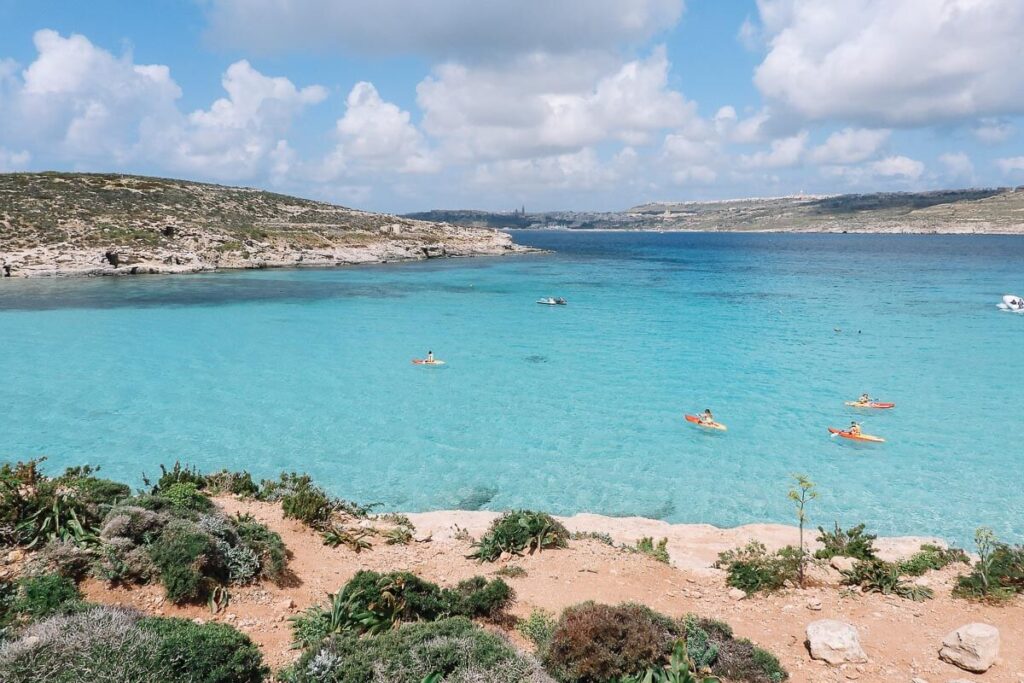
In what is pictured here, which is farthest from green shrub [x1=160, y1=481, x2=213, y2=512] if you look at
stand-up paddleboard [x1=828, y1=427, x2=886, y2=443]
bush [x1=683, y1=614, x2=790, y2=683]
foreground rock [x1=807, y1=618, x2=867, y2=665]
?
stand-up paddleboard [x1=828, y1=427, x2=886, y2=443]

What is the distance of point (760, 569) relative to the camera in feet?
34.9

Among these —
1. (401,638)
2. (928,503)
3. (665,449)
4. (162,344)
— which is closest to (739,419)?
(665,449)

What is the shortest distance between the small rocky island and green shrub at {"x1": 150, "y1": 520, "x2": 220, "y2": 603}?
6859 centimetres

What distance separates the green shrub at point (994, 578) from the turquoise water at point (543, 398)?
573 cm

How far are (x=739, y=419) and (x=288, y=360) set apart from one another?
2330 cm

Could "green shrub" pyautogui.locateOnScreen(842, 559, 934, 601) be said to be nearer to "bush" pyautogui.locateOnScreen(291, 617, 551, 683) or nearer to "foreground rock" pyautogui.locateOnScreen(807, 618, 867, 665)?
"foreground rock" pyautogui.locateOnScreen(807, 618, 867, 665)

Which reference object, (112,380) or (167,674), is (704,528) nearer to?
(167,674)

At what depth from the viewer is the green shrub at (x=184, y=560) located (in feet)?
28.4

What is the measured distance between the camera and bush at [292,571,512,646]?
319 inches

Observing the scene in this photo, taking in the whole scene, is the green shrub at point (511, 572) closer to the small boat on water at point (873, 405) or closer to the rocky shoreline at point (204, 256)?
the small boat on water at point (873, 405)

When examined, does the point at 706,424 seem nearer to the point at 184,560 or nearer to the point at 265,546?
the point at 265,546

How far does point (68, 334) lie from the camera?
120 feet

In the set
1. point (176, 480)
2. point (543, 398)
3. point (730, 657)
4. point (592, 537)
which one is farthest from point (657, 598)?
point (543, 398)

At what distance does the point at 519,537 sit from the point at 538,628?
10.3ft
